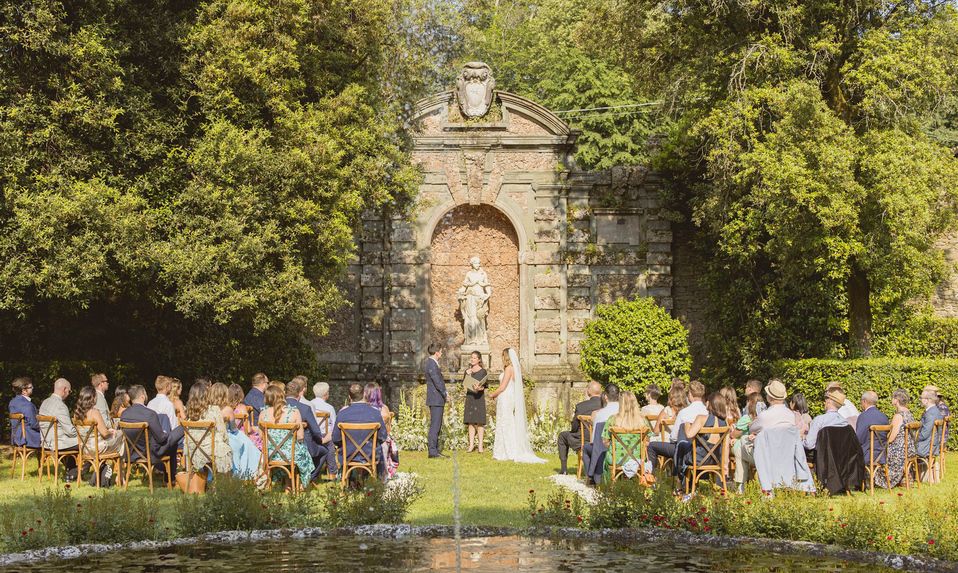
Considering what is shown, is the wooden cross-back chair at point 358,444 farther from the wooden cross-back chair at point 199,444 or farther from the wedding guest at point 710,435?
the wedding guest at point 710,435

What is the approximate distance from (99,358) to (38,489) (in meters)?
6.16

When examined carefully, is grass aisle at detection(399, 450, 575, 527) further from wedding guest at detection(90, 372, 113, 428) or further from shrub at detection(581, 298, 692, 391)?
shrub at detection(581, 298, 692, 391)

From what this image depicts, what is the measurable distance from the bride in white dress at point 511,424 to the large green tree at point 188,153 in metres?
2.90

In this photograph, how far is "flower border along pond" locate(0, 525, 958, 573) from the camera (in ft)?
26.2

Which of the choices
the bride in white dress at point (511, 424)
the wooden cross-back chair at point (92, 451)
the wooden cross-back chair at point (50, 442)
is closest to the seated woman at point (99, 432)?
the wooden cross-back chair at point (92, 451)

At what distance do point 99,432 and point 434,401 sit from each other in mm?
4797

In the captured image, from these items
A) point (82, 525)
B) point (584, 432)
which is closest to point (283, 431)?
point (82, 525)

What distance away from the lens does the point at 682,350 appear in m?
20.0

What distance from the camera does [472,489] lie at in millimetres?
11633

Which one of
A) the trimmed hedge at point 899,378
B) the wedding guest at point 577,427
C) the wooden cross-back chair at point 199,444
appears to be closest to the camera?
the wooden cross-back chair at point 199,444

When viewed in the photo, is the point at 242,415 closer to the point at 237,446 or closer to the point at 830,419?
the point at 237,446

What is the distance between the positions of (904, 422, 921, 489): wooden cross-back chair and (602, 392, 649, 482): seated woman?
9.54 ft

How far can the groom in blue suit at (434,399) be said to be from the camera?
593 inches

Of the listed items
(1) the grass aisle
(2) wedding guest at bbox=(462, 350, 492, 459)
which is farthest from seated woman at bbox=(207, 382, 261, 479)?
(2) wedding guest at bbox=(462, 350, 492, 459)
